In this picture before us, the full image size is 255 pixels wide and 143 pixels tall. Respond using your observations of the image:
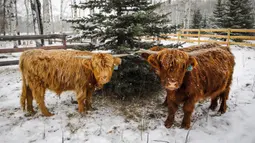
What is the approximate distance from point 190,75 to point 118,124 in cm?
164

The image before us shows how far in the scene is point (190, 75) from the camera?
2.96 m

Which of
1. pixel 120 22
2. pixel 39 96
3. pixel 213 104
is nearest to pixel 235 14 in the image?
pixel 213 104

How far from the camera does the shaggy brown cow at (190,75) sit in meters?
2.66

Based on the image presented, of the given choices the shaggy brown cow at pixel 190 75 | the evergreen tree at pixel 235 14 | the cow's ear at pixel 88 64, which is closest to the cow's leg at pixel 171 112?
the shaggy brown cow at pixel 190 75

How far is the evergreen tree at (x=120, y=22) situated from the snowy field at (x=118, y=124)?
158 centimetres

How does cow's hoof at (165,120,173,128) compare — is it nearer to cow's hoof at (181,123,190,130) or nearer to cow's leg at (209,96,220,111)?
cow's hoof at (181,123,190,130)

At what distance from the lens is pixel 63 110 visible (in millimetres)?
3910

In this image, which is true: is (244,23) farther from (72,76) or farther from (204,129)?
(72,76)

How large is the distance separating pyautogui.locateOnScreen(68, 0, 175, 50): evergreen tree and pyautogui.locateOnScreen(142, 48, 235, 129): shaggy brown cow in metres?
1.38

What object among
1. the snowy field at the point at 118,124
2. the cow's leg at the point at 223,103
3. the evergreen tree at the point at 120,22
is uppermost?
the evergreen tree at the point at 120,22

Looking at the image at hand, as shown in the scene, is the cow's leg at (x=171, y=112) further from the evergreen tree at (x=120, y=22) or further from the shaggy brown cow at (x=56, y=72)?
the evergreen tree at (x=120, y=22)

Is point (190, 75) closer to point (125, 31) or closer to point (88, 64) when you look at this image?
point (125, 31)

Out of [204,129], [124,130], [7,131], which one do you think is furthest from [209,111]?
[7,131]

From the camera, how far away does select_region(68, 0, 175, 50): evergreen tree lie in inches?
158
